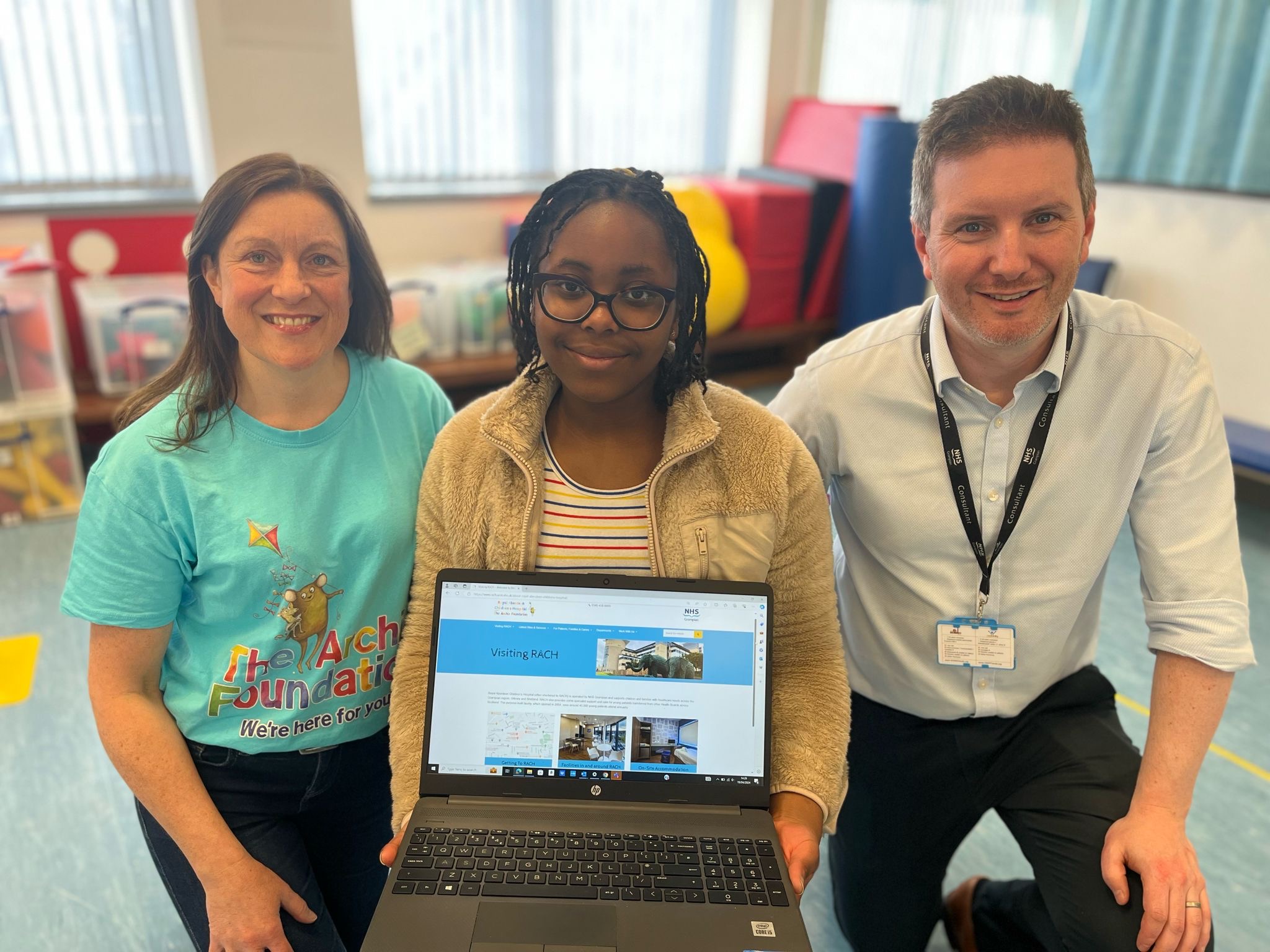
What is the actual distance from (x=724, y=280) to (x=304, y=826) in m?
3.33

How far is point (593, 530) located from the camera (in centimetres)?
111

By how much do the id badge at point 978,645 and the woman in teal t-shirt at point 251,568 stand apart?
78 cm

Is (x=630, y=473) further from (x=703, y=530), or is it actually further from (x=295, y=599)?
(x=295, y=599)

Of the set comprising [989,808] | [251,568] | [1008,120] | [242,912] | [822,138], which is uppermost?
[1008,120]

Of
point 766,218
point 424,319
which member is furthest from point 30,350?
point 766,218

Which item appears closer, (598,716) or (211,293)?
(598,716)

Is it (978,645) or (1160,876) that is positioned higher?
(978,645)

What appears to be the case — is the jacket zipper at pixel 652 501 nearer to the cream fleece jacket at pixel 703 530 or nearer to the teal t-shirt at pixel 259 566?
the cream fleece jacket at pixel 703 530

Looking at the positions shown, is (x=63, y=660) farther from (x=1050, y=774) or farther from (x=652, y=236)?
(x=1050, y=774)

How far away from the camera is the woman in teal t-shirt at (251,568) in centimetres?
107

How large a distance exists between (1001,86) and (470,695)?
1.02 metres

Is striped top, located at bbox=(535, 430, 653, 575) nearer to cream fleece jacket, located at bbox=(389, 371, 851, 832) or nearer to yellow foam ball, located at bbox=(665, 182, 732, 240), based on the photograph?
cream fleece jacket, located at bbox=(389, 371, 851, 832)

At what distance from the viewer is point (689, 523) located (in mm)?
1092

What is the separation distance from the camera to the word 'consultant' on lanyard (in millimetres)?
1295
